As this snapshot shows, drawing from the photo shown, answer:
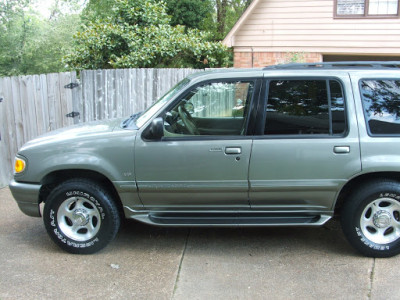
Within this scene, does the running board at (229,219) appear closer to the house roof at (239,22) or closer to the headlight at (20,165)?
the headlight at (20,165)

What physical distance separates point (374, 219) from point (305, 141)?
1077 mm

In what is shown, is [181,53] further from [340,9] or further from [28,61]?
[28,61]

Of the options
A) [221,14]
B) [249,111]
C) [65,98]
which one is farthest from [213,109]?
[221,14]

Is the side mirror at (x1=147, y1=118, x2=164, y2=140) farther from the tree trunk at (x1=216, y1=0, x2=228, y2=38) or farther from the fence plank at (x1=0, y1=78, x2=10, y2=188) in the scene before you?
the tree trunk at (x1=216, y1=0, x2=228, y2=38)

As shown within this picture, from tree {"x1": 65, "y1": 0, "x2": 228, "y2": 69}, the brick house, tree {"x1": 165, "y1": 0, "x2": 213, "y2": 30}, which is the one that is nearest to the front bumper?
tree {"x1": 65, "y1": 0, "x2": 228, "y2": 69}

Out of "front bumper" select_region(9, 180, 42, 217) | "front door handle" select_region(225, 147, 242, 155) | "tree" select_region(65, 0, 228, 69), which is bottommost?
"front bumper" select_region(9, 180, 42, 217)

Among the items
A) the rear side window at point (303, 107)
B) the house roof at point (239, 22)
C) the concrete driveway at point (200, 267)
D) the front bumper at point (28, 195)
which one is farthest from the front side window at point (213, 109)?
the house roof at point (239, 22)

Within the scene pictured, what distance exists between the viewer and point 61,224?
4.47 metres

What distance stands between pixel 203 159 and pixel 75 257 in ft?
5.61

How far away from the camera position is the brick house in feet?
39.6

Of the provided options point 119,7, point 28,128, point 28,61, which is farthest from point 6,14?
point 28,128

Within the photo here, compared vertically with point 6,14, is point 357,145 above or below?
below

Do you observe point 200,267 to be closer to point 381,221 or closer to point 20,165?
point 381,221

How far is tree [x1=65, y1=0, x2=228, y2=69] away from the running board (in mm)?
5894
